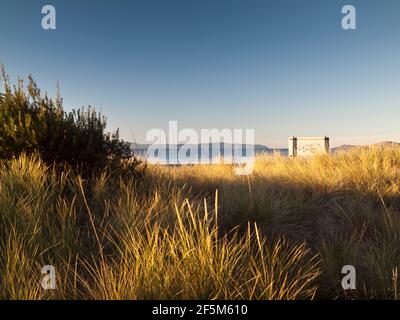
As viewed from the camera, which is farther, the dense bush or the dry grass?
the dense bush

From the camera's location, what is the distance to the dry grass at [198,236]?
2049mm

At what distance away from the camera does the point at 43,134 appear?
4414 millimetres

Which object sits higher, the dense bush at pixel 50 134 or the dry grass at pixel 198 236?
the dense bush at pixel 50 134

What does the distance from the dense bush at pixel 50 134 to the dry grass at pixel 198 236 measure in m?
0.23

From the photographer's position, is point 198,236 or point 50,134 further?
point 50,134

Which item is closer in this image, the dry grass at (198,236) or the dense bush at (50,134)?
the dry grass at (198,236)

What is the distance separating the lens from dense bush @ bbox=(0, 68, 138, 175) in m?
4.39

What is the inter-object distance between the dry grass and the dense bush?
0.23 metres

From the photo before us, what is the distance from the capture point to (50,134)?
14.6ft

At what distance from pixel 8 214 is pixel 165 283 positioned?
7.32 feet

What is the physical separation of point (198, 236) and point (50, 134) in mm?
3260

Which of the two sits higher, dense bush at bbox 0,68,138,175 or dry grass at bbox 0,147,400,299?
dense bush at bbox 0,68,138,175

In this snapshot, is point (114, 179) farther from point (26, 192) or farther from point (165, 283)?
A: point (165, 283)
